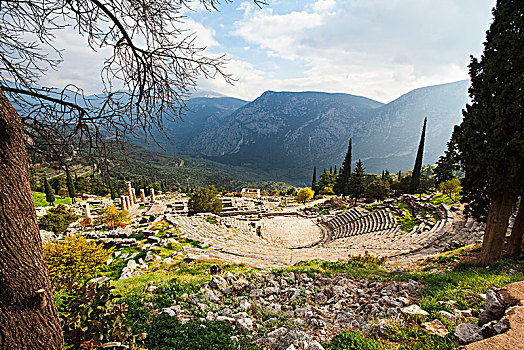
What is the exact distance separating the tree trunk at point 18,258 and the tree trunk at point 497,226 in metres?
11.2

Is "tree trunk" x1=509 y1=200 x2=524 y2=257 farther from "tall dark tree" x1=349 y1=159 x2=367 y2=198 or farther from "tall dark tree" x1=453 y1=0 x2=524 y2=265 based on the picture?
"tall dark tree" x1=349 y1=159 x2=367 y2=198

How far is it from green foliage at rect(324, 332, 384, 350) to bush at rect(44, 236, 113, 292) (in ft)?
25.0

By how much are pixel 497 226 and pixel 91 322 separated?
36.7 feet

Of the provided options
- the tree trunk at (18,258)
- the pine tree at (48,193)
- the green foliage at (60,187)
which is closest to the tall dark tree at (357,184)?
the tree trunk at (18,258)

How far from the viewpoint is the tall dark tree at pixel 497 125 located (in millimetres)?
6727

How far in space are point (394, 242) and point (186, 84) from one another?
1770 cm

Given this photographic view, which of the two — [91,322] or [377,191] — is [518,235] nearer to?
[91,322]

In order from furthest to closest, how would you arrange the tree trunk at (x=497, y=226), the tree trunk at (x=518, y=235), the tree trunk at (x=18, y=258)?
the tree trunk at (x=518, y=235), the tree trunk at (x=497, y=226), the tree trunk at (x=18, y=258)

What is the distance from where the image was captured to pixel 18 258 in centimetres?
195

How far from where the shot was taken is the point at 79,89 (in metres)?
3.12

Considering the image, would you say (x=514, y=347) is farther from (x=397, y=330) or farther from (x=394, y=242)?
(x=394, y=242)

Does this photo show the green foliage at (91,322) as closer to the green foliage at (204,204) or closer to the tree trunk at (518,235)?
the tree trunk at (518,235)

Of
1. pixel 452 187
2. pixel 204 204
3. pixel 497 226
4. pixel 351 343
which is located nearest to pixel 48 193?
pixel 204 204

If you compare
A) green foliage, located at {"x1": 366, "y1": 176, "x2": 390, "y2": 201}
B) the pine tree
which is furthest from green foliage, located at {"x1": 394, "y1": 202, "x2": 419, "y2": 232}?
the pine tree
